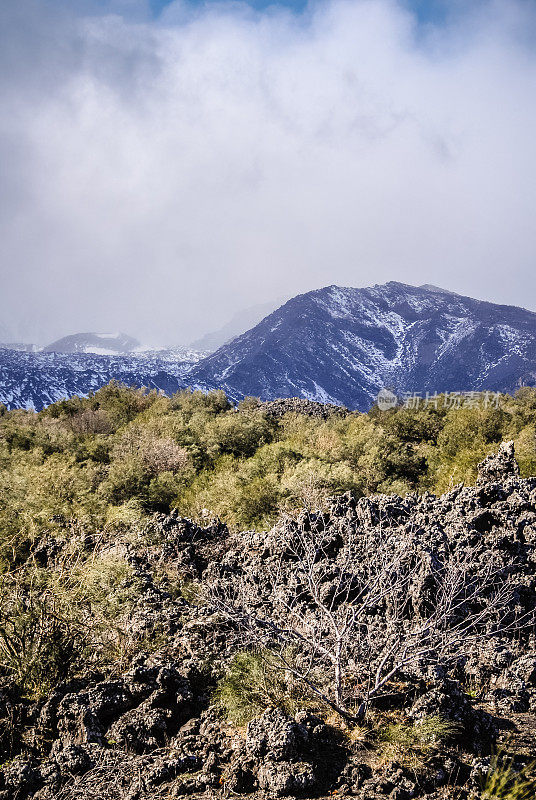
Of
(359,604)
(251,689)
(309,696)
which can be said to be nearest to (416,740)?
(309,696)

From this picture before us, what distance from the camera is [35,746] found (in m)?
5.05

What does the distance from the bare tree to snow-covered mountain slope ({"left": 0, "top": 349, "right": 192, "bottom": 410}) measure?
72.4 meters

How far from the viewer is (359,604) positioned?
24.9 feet

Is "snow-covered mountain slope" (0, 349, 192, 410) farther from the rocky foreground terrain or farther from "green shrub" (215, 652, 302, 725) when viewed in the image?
"green shrub" (215, 652, 302, 725)

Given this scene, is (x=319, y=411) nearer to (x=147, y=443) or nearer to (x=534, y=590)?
(x=147, y=443)

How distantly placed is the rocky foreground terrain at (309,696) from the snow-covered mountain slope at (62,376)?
241 ft

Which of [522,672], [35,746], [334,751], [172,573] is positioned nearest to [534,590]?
[522,672]

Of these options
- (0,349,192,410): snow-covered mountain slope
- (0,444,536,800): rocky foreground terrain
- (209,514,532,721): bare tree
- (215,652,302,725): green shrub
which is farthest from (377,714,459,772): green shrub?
(0,349,192,410): snow-covered mountain slope

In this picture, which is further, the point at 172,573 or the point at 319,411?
the point at 319,411

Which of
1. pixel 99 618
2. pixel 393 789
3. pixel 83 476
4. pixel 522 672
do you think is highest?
pixel 83 476

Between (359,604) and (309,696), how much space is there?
2.46 m

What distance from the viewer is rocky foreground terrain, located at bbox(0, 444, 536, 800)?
13.8 feet

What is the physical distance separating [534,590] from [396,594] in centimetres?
247

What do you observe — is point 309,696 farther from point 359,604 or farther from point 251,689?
point 359,604
